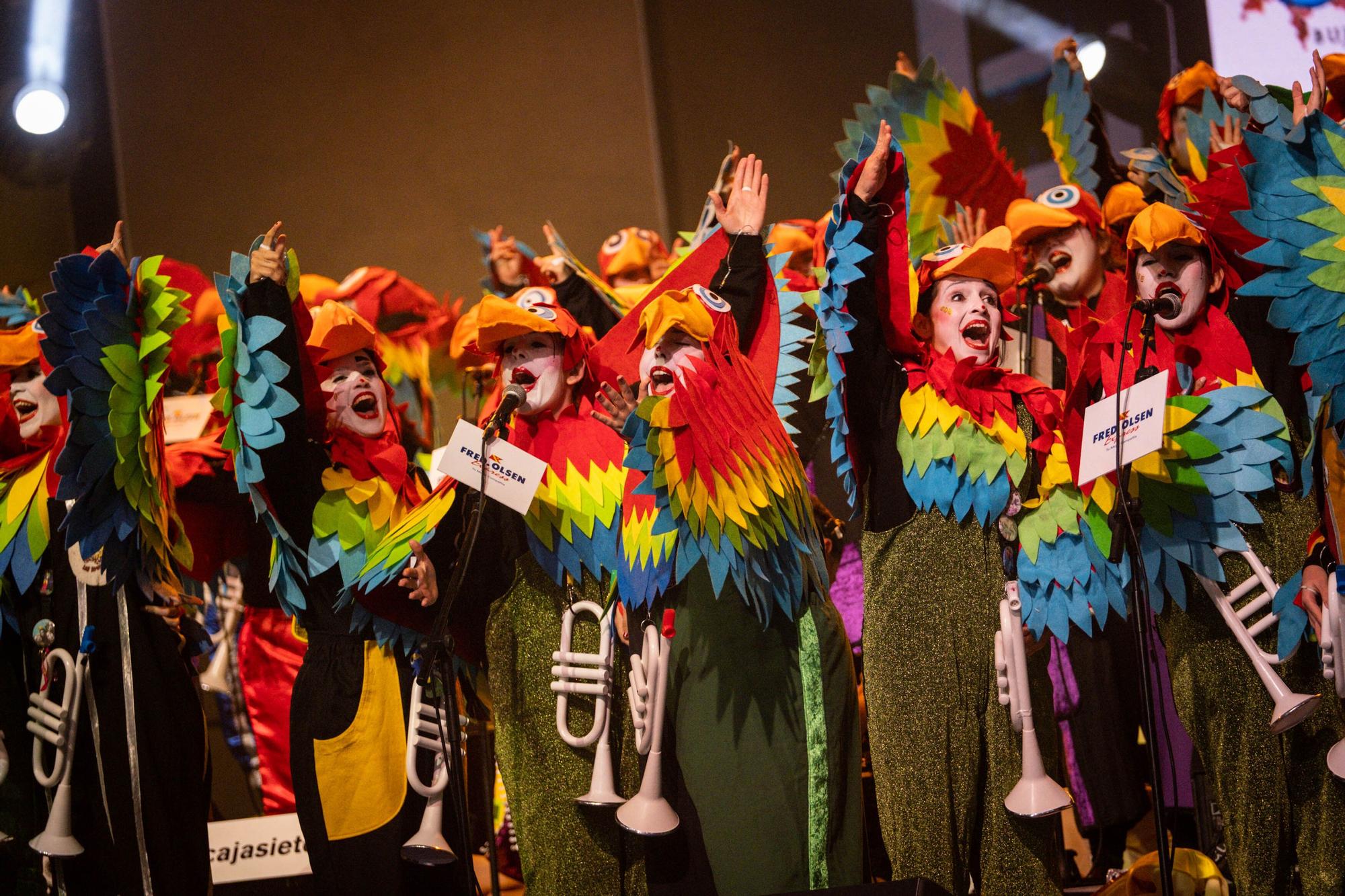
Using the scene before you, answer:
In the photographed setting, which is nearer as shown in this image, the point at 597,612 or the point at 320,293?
the point at 597,612

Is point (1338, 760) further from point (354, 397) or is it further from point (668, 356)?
point (354, 397)

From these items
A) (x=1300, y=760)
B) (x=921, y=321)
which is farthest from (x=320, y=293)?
(x=1300, y=760)

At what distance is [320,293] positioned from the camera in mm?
4879

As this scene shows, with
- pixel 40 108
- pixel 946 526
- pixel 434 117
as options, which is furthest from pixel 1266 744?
pixel 40 108

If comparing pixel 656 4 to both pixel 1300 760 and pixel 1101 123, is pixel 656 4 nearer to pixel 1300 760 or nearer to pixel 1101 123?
pixel 1101 123

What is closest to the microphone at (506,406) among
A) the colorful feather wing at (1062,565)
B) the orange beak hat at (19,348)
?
the colorful feather wing at (1062,565)

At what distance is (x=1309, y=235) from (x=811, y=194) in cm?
323

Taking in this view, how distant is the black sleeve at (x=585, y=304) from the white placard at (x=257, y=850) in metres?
1.86

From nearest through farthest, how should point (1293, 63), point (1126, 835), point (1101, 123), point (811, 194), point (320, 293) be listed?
point (1126, 835) < point (1101, 123) < point (1293, 63) < point (320, 293) < point (811, 194)

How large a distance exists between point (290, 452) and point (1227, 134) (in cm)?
276

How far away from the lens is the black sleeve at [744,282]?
3152 mm

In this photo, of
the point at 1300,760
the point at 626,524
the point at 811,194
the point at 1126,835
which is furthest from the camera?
the point at 811,194

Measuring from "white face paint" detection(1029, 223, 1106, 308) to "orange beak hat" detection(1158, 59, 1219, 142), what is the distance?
545 mm

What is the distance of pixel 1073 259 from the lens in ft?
12.9
